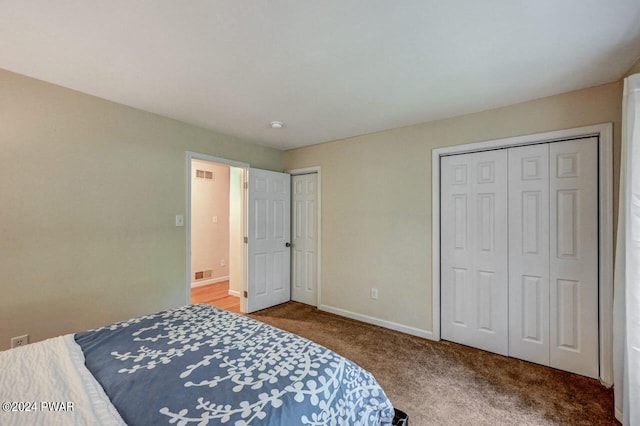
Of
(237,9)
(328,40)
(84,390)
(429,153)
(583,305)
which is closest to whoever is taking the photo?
(84,390)

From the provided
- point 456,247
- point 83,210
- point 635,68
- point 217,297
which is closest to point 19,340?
point 83,210

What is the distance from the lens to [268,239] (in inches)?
151

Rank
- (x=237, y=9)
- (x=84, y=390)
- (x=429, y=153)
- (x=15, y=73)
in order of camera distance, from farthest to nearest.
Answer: (x=429, y=153) < (x=15, y=73) < (x=237, y=9) < (x=84, y=390)

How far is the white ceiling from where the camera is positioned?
1.35 m

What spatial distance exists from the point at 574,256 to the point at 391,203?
5.44 ft

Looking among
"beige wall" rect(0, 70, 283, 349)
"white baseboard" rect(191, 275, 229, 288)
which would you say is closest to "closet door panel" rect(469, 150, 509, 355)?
"beige wall" rect(0, 70, 283, 349)

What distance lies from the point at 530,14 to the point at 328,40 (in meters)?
1.05

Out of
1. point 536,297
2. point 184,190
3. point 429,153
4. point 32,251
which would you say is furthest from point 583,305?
point 32,251

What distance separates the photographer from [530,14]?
1375mm

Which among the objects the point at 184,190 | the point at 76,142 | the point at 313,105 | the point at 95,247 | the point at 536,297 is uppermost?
the point at 313,105

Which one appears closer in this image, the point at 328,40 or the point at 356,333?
the point at 328,40

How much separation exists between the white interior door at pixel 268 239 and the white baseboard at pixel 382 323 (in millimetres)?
761

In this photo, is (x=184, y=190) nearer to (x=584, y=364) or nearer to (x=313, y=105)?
(x=313, y=105)

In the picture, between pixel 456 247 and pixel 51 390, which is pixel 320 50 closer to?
pixel 51 390
